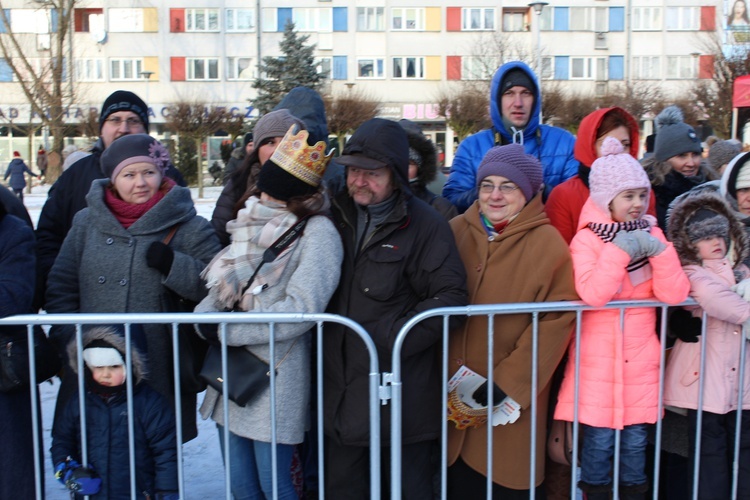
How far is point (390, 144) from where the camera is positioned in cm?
304

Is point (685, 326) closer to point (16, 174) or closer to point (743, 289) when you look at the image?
point (743, 289)

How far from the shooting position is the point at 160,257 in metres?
3.09

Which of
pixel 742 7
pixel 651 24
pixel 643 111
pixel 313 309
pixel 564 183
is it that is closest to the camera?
pixel 313 309

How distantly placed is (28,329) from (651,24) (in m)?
44.0

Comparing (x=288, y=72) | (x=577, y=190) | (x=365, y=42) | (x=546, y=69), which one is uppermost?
(x=365, y=42)

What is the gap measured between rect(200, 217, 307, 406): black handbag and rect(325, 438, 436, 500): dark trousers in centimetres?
44

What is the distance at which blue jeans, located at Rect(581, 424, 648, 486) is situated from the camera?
3.20 metres

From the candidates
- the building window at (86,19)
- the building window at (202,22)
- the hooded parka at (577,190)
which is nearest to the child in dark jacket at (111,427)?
the hooded parka at (577,190)

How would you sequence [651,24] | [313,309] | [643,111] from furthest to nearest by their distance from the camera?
[651,24], [643,111], [313,309]

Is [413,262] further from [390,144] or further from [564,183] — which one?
[564,183]

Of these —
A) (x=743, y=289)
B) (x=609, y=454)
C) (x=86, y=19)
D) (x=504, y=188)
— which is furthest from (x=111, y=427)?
(x=86, y=19)

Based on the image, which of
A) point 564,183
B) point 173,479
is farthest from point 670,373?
point 173,479

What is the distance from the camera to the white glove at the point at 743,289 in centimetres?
318

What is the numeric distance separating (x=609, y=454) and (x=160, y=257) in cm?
221
